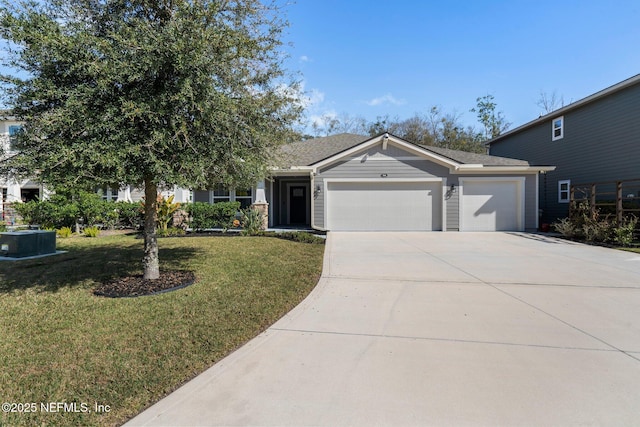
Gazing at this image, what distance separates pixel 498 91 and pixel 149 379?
39.2 metres

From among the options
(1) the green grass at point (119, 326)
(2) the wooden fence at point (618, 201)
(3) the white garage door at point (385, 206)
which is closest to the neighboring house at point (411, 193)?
(3) the white garage door at point (385, 206)

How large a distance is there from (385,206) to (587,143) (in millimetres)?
9769

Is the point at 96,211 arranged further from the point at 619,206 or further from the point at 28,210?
the point at 619,206

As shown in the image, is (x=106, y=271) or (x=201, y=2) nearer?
(x=201, y=2)

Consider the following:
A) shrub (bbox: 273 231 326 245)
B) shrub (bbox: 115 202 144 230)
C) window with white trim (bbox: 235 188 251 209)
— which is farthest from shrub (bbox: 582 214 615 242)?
shrub (bbox: 115 202 144 230)

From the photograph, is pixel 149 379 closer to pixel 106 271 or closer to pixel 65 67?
pixel 65 67

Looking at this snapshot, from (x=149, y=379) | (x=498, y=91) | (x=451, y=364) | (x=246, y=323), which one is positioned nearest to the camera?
(x=149, y=379)

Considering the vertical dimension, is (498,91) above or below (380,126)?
above

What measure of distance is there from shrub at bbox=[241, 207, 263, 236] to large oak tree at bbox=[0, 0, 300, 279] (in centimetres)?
726

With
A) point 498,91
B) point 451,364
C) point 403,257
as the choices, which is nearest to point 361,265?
point 403,257

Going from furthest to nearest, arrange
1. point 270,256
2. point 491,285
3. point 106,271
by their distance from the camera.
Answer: point 270,256 → point 106,271 → point 491,285

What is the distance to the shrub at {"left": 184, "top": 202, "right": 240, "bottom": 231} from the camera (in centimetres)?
1298

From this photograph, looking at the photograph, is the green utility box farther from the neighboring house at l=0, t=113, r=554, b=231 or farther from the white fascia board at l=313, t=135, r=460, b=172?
the white fascia board at l=313, t=135, r=460, b=172

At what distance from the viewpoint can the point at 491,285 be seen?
5.74 meters
